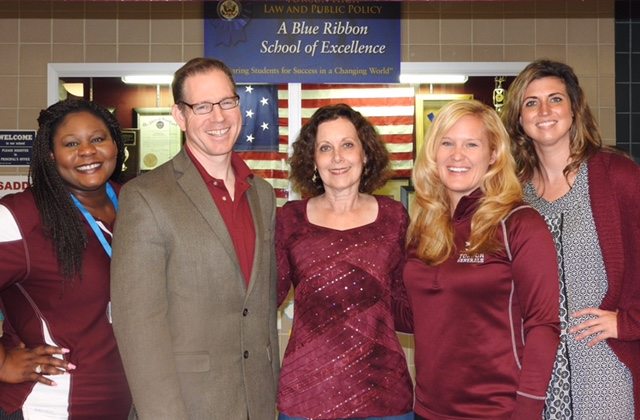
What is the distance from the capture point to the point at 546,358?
2.36 metres

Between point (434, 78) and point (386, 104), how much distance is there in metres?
0.45

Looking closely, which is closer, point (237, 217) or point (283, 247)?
point (237, 217)

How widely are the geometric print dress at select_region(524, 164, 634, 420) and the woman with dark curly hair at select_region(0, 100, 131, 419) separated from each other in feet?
5.23

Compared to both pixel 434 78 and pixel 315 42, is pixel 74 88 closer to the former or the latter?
pixel 315 42

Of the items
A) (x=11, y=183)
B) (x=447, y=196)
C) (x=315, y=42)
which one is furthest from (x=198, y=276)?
(x=11, y=183)

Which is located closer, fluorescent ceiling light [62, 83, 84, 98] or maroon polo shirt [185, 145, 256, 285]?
maroon polo shirt [185, 145, 256, 285]

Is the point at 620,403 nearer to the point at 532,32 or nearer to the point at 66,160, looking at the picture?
the point at 66,160

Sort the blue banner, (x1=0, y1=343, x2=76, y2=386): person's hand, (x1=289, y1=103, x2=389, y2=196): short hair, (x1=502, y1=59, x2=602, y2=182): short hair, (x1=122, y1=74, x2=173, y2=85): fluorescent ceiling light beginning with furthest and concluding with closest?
(x1=122, y1=74, x2=173, y2=85): fluorescent ceiling light < the blue banner < (x1=289, y1=103, x2=389, y2=196): short hair < (x1=502, y1=59, x2=602, y2=182): short hair < (x1=0, y1=343, x2=76, y2=386): person's hand

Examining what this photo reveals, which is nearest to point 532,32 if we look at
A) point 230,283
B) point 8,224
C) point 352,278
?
point 352,278

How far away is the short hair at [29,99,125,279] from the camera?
2.53 meters

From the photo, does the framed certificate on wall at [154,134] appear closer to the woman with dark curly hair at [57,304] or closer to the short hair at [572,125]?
the woman with dark curly hair at [57,304]

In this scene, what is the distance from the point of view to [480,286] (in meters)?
2.49

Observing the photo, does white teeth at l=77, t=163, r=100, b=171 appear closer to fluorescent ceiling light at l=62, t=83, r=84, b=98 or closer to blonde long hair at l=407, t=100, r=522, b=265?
blonde long hair at l=407, t=100, r=522, b=265

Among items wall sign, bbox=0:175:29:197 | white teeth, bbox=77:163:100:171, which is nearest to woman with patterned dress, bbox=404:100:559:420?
white teeth, bbox=77:163:100:171
